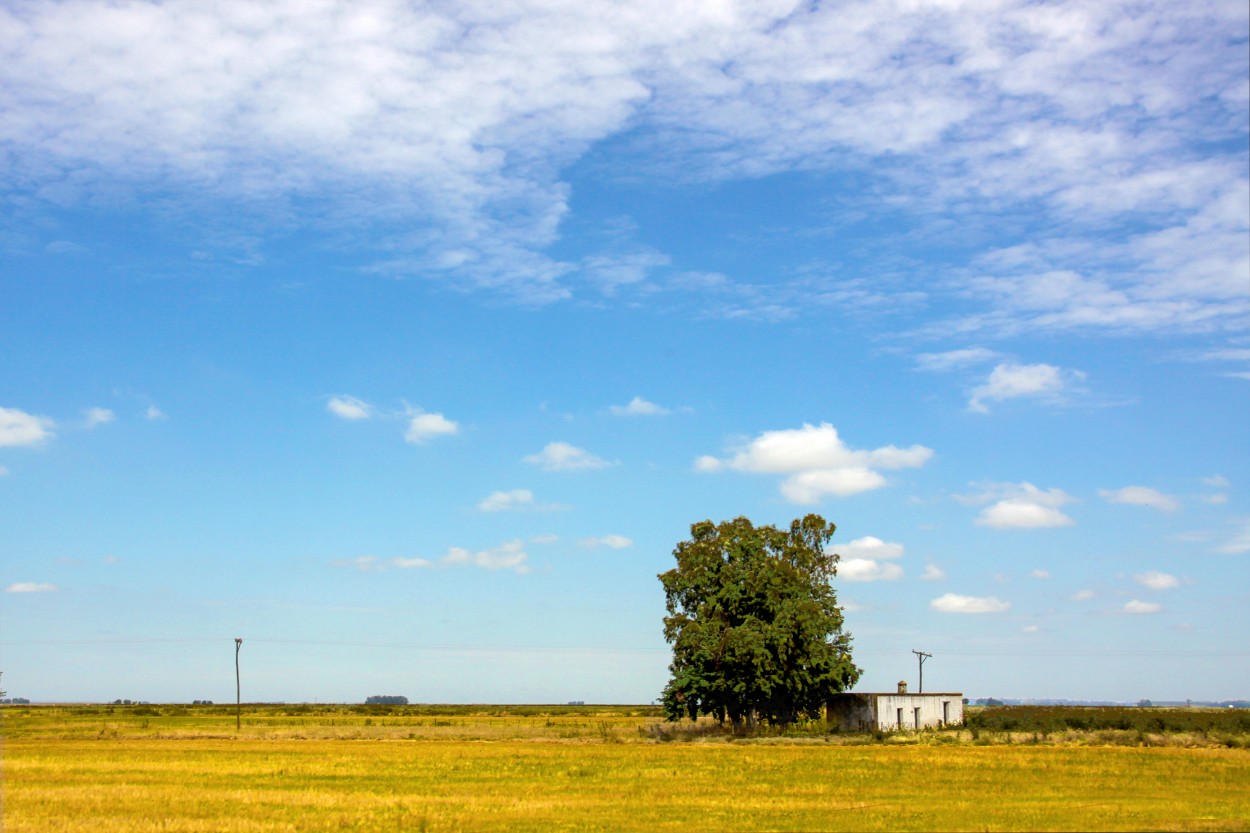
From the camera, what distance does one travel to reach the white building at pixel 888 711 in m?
74.6

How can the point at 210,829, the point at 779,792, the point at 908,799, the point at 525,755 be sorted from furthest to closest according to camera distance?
1. the point at 525,755
2. the point at 779,792
3. the point at 908,799
4. the point at 210,829

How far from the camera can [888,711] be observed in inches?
2955

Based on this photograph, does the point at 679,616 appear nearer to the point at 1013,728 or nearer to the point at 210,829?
the point at 1013,728

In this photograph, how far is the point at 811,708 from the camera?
75562 millimetres

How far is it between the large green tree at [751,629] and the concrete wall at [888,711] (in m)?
1.73

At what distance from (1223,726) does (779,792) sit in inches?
2193

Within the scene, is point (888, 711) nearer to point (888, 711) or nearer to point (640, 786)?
point (888, 711)

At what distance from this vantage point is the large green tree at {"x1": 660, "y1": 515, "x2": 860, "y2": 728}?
240 ft

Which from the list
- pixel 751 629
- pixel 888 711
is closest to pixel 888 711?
pixel 888 711

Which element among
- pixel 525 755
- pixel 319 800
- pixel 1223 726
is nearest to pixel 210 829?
pixel 319 800

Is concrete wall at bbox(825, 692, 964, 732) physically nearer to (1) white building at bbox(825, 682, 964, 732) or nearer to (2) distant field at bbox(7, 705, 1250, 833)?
(1) white building at bbox(825, 682, 964, 732)

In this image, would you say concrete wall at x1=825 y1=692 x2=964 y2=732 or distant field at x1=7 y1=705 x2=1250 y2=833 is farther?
concrete wall at x1=825 y1=692 x2=964 y2=732

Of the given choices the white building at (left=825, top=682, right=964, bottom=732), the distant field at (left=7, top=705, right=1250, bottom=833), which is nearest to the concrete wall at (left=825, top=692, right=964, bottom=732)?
the white building at (left=825, top=682, right=964, bottom=732)

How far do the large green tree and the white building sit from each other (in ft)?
5.62
